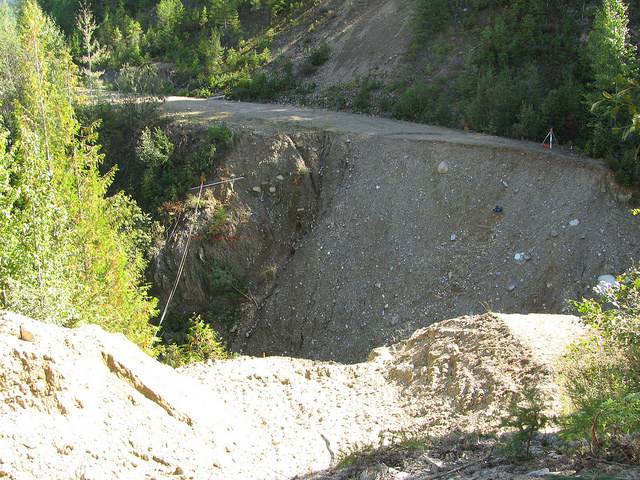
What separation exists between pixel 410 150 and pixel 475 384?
1058 centimetres

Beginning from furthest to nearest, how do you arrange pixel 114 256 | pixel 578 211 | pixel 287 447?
pixel 578 211, pixel 114 256, pixel 287 447

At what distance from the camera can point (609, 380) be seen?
5590 millimetres

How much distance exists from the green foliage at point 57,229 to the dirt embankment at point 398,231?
421 centimetres

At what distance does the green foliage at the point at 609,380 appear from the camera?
4.59 meters

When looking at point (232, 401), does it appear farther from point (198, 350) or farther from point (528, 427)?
point (198, 350)

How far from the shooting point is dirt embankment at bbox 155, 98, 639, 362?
12891 millimetres

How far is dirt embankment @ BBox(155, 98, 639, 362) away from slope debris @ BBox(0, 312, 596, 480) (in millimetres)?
3751

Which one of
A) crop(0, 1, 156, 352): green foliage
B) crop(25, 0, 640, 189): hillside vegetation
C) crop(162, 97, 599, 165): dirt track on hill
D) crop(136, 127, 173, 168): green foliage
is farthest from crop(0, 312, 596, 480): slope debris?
crop(136, 127, 173, 168): green foliage

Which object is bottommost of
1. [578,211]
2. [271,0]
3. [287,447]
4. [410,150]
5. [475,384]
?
[287,447]

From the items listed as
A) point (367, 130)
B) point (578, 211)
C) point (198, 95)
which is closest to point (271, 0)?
point (198, 95)

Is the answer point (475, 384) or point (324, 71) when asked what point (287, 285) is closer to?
point (475, 384)

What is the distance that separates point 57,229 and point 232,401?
5.66 metres

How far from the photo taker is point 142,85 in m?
20.3

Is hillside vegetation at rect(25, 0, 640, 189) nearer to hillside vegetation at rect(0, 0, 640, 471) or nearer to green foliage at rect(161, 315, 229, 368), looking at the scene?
hillside vegetation at rect(0, 0, 640, 471)
